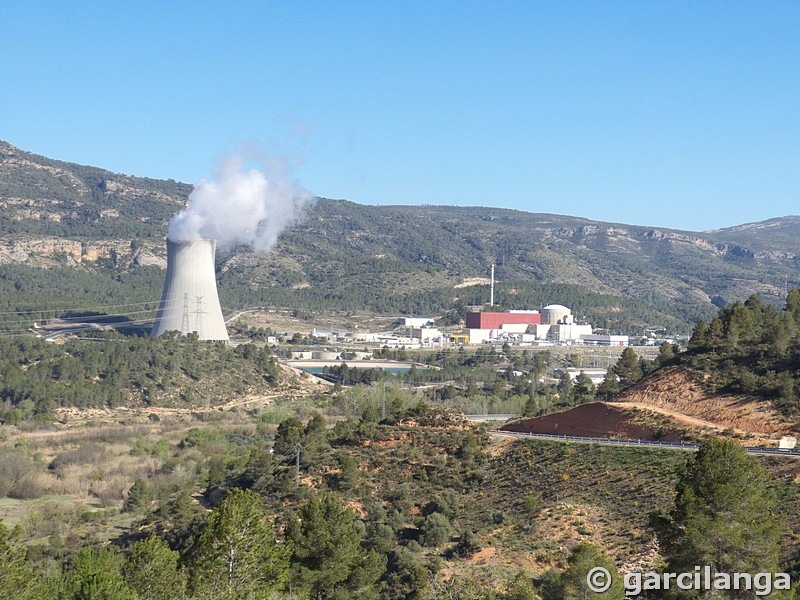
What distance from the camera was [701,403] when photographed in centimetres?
4225

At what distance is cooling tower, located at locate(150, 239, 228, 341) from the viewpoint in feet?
236

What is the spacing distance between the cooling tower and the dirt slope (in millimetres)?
34121

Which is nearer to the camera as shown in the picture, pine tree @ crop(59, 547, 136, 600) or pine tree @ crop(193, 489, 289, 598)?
pine tree @ crop(59, 547, 136, 600)

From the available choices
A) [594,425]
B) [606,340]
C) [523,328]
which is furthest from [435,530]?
[523,328]

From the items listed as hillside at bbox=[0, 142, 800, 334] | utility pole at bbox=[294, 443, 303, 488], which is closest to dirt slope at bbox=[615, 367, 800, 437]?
utility pole at bbox=[294, 443, 303, 488]

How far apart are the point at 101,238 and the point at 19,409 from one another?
306 feet

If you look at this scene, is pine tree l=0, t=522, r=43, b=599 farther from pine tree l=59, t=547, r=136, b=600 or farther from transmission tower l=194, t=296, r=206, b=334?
transmission tower l=194, t=296, r=206, b=334

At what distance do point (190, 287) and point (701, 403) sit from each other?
39645 mm

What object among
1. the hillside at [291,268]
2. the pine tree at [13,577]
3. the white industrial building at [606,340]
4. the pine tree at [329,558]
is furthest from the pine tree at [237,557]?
the white industrial building at [606,340]

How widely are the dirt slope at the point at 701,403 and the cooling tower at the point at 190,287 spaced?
112 ft

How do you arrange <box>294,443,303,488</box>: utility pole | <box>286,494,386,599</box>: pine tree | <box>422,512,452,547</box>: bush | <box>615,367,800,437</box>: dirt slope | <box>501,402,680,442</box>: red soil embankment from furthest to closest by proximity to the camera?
<box>501,402,680,442</box>: red soil embankment
<box>615,367,800,437</box>: dirt slope
<box>294,443,303,488</box>: utility pole
<box>422,512,452,547</box>: bush
<box>286,494,386,599</box>: pine tree

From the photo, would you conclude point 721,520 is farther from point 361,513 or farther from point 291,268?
point 291,268

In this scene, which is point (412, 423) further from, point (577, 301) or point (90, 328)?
point (577, 301)

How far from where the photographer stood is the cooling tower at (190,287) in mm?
72000
